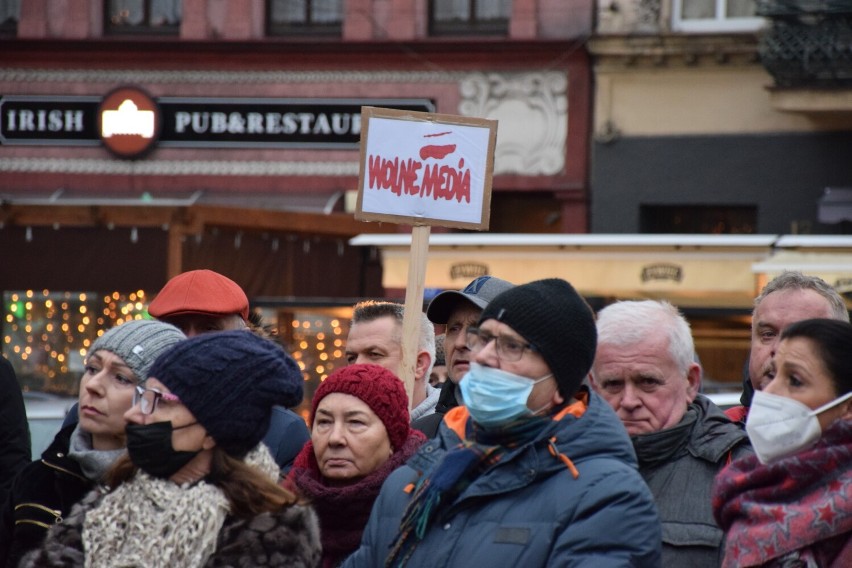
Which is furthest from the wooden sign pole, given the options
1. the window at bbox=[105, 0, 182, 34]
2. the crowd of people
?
the window at bbox=[105, 0, 182, 34]

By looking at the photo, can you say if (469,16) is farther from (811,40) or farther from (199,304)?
(199,304)

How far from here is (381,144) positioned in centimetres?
634

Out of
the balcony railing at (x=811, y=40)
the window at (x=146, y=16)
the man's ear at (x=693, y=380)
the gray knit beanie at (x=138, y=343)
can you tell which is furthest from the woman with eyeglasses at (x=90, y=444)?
the window at (x=146, y=16)

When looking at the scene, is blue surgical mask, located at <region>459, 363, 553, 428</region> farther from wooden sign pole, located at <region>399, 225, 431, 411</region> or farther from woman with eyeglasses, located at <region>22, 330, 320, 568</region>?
wooden sign pole, located at <region>399, 225, 431, 411</region>

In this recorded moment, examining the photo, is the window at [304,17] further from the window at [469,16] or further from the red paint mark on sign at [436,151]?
the red paint mark on sign at [436,151]

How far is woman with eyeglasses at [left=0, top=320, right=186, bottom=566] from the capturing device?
14.8ft

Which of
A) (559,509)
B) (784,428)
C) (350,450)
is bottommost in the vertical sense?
(350,450)

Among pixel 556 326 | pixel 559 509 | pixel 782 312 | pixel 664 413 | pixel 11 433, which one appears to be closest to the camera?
pixel 559 509

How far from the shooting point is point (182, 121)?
18.4 metres

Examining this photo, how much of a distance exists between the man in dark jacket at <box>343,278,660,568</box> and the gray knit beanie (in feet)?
3.14

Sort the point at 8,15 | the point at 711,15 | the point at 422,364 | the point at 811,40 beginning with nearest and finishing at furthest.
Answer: the point at 422,364, the point at 811,40, the point at 711,15, the point at 8,15

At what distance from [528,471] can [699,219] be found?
14.1 meters

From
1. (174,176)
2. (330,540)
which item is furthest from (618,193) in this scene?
(330,540)

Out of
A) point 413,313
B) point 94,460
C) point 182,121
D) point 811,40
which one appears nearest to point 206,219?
point 182,121
